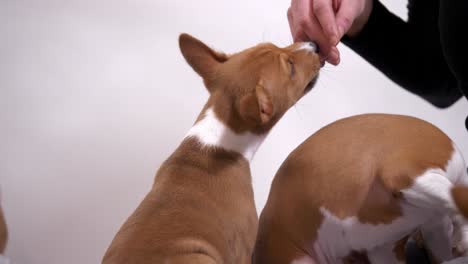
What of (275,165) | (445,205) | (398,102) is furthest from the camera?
(398,102)

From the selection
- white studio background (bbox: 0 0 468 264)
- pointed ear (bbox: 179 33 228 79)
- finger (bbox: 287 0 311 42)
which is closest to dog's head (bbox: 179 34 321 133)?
pointed ear (bbox: 179 33 228 79)

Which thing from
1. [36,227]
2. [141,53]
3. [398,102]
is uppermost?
[141,53]

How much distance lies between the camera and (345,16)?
1.57 m

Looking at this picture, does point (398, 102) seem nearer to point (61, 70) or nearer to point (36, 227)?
point (61, 70)

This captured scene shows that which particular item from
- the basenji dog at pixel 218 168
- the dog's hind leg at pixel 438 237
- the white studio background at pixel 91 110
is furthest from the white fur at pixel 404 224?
the white studio background at pixel 91 110

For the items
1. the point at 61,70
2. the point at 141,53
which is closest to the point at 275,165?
the point at 141,53

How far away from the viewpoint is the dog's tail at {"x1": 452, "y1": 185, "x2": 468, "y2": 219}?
1077mm

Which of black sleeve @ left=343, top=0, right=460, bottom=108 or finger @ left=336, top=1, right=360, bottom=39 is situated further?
black sleeve @ left=343, top=0, right=460, bottom=108

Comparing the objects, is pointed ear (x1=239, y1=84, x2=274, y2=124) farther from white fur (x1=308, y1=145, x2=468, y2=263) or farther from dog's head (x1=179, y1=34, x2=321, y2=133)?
white fur (x1=308, y1=145, x2=468, y2=263)

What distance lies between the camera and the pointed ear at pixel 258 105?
1.20 m

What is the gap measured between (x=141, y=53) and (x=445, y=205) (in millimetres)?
1365

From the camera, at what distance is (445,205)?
3.63 ft

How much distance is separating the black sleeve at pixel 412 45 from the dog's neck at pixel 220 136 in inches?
29.5

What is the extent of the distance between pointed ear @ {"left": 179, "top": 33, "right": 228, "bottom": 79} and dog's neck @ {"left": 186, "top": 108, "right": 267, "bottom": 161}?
0.48 ft
